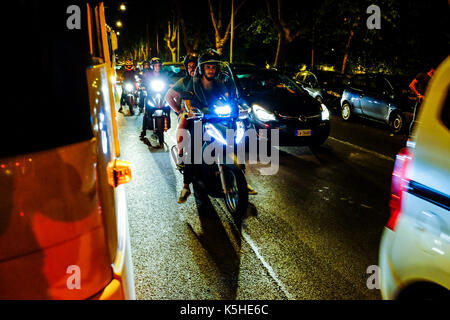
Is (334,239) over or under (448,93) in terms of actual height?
under

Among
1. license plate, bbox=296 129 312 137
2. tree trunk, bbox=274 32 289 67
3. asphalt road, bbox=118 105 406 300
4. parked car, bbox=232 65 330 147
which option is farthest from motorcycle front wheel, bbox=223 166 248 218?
tree trunk, bbox=274 32 289 67

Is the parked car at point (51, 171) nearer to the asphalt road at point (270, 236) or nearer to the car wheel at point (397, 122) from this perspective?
the asphalt road at point (270, 236)

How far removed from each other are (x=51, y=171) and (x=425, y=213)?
6.52 feet

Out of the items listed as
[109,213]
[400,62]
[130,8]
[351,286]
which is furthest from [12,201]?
[130,8]

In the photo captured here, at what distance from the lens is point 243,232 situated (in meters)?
4.64

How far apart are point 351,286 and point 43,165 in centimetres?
300

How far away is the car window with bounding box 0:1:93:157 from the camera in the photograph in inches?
58.6

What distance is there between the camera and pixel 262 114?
8633 mm

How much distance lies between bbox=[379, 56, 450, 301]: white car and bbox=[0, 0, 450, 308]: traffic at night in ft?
0.03

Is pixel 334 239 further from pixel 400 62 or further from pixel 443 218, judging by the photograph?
pixel 400 62

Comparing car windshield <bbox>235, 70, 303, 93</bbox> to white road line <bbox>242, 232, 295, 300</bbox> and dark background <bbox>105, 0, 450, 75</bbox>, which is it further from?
dark background <bbox>105, 0, 450, 75</bbox>

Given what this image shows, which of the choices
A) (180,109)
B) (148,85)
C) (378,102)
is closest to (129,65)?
(148,85)

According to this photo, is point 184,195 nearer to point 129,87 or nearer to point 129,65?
point 129,87

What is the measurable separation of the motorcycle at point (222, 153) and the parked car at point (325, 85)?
12.1m
